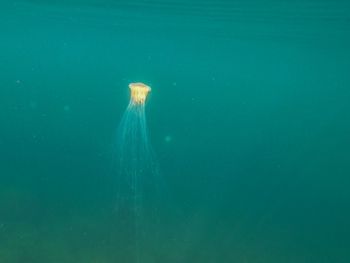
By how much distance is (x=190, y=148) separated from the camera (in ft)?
97.7

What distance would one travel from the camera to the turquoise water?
1239 centimetres

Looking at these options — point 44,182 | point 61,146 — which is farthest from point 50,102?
point 44,182

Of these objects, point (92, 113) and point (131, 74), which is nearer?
point (92, 113)

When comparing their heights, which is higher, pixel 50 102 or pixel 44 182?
pixel 50 102

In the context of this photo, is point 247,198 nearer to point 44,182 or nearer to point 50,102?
point 44,182

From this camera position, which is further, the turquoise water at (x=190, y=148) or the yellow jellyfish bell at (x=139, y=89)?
the yellow jellyfish bell at (x=139, y=89)

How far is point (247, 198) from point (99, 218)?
9.34 metres

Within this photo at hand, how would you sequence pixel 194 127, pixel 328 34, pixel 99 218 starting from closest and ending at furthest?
1. pixel 99 218
2. pixel 328 34
3. pixel 194 127

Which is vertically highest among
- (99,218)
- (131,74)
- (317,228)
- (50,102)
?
(131,74)

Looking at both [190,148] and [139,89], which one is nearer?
[139,89]

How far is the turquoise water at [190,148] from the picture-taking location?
12.4 metres

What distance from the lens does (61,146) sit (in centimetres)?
2503

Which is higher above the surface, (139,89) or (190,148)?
(139,89)

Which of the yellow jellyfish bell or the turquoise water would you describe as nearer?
the turquoise water
